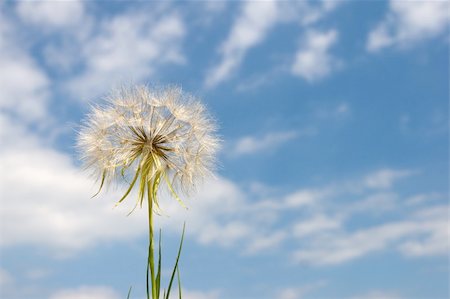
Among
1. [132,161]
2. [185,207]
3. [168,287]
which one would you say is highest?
[132,161]

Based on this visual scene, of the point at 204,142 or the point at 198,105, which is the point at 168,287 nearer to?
the point at 204,142

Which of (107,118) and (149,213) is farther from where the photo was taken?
(107,118)

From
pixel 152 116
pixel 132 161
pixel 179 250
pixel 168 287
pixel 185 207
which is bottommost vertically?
pixel 168 287

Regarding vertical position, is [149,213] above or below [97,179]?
below

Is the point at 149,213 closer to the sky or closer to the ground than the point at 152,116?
closer to the ground

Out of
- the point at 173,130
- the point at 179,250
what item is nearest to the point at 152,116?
the point at 173,130

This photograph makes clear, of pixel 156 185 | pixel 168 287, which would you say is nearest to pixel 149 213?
pixel 156 185

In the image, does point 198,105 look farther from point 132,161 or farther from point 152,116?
point 132,161

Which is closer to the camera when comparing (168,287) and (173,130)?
(168,287)
